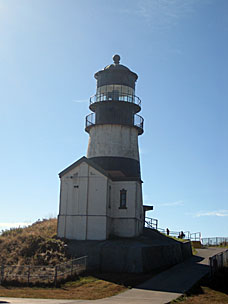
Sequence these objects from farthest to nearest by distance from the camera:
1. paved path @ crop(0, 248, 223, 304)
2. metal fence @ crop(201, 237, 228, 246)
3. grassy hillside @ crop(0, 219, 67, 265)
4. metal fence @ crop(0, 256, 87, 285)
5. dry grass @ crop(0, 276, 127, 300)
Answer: metal fence @ crop(201, 237, 228, 246)
grassy hillside @ crop(0, 219, 67, 265)
metal fence @ crop(0, 256, 87, 285)
dry grass @ crop(0, 276, 127, 300)
paved path @ crop(0, 248, 223, 304)

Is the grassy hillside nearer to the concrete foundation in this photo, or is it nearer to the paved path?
the concrete foundation

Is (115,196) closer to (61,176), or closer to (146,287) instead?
(61,176)

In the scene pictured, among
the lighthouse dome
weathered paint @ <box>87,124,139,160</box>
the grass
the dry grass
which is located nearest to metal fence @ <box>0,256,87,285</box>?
the dry grass

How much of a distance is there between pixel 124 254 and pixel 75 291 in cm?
595

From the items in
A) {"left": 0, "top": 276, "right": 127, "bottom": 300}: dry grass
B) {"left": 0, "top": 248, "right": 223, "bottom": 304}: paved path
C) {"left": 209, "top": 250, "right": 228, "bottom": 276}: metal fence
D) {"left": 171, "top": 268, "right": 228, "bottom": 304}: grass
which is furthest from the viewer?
{"left": 209, "top": 250, "right": 228, "bottom": 276}: metal fence

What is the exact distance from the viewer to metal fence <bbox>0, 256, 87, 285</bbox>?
62.1ft

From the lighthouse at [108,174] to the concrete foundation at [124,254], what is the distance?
1.34m

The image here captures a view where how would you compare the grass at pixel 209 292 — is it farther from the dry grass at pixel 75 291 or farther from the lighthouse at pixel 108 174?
the lighthouse at pixel 108 174

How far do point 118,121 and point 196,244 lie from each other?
1631 cm

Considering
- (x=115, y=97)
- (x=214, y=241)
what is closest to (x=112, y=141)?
(x=115, y=97)

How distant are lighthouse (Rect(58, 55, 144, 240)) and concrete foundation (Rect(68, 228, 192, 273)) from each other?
1.34 meters

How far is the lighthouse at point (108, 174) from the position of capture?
87.2 ft

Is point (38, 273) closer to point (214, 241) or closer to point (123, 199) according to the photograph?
point (123, 199)

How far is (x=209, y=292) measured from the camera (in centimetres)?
1697
